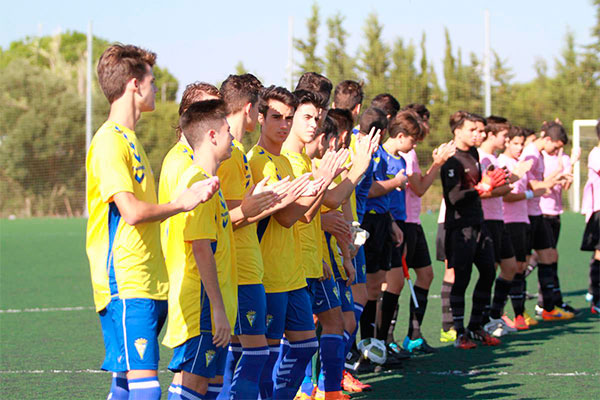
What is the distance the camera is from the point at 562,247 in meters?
17.9

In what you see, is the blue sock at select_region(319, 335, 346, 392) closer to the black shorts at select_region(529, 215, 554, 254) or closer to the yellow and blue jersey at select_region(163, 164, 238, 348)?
the yellow and blue jersey at select_region(163, 164, 238, 348)

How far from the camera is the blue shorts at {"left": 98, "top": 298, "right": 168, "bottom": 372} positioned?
11.7ft

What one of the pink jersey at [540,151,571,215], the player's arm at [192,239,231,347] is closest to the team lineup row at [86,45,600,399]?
the player's arm at [192,239,231,347]

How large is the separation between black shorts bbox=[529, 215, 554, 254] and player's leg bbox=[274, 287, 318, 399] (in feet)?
20.1

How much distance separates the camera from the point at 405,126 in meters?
7.36

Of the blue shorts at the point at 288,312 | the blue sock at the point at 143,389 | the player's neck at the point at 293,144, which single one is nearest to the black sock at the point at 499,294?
the player's neck at the point at 293,144

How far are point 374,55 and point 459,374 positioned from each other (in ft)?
87.8

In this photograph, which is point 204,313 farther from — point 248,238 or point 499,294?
point 499,294

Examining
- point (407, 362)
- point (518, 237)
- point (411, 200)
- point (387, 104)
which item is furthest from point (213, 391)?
point (518, 237)

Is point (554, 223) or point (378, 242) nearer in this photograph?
point (378, 242)

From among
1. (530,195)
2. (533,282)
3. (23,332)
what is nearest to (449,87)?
(533,282)

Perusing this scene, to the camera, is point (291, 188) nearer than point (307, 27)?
Yes

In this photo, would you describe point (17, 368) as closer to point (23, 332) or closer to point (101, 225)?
point (23, 332)

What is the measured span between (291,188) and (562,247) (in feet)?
48.4
